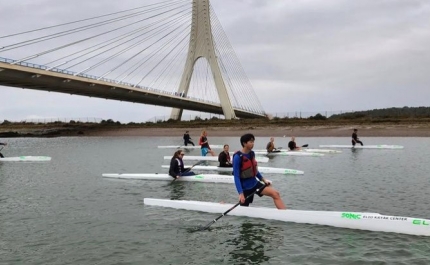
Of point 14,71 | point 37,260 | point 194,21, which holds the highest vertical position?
point 194,21

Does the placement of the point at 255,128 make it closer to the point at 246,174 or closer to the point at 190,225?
the point at 190,225

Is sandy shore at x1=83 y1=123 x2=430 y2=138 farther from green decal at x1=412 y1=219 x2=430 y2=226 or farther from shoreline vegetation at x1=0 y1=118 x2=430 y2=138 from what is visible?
green decal at x1=412 y1=219 x2=430 y2=226

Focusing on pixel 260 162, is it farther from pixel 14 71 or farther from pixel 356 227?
pixel 14 71

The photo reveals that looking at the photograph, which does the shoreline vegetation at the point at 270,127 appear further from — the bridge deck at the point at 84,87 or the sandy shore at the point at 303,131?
the bridge deck at the point at 84,87

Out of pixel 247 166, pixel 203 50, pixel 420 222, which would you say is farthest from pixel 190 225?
pixel 203 50

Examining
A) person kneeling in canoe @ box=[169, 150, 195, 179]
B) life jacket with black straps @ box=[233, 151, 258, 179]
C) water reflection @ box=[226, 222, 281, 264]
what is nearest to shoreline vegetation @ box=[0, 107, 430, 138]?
person kneeling in canoe @ box=[169, 150, 195, 179]

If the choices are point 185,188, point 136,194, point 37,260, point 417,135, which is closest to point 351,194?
point 185,188

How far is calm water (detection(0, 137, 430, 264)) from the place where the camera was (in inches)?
311

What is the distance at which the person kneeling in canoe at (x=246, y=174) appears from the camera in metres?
9.01

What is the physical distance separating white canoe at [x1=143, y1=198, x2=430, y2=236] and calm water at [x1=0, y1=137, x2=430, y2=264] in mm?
162

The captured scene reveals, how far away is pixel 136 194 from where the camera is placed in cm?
1442

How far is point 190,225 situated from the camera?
399 inches

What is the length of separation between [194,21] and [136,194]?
54560 millimetres

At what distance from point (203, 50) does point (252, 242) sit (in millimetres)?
59768
